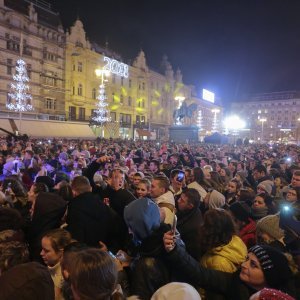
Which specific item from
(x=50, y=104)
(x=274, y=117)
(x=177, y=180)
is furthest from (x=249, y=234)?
(x=274, y=117)

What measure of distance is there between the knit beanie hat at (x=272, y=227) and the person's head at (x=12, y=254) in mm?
2646

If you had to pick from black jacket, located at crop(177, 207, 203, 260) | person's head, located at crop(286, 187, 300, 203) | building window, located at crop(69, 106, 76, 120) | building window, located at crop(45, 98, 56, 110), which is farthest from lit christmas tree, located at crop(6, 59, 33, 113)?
black jacket, located at crop(177, 207, 203, 260)

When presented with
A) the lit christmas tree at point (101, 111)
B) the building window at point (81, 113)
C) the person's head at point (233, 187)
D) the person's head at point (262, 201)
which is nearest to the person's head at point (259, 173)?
the person's head at point (233, 187)

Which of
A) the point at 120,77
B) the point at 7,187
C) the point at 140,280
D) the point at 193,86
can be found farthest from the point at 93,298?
the point at 193,86

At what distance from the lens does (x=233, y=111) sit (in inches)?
5108

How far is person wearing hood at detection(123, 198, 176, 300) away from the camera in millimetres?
2770

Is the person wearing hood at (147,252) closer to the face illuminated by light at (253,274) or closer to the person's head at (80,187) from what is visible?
the face illuminated by light at (253,274)

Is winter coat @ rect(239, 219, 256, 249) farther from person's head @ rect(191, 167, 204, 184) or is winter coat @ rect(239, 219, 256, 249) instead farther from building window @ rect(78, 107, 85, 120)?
building window @ rect(78, 107, 85, 120)

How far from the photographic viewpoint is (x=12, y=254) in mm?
3008

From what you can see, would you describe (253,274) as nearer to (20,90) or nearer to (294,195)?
(294,195)

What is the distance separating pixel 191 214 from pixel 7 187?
3.55 m

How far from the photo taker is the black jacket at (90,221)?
12.5 feet

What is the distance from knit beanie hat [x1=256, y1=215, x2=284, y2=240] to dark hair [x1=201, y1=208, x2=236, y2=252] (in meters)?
0.62

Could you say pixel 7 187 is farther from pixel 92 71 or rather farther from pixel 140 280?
pixel 92 71
